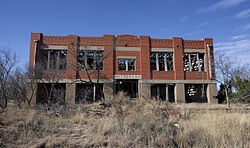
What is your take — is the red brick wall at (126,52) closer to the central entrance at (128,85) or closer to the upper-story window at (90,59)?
the upper-story window at (90,59)

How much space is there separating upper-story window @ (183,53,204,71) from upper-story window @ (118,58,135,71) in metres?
7.31

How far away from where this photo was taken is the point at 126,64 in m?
30.4

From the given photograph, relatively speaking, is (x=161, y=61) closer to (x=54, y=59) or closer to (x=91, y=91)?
A: (x=91, y=91)

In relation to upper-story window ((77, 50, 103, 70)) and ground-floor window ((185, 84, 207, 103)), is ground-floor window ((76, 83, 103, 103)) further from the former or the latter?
ground-floor window ((185, 84, 207, 103))

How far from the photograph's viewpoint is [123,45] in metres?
30.8

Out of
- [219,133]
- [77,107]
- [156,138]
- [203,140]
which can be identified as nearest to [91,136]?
[156,138]

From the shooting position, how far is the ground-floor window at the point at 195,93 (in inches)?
1248

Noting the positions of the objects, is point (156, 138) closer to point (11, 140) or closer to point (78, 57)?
point (11, 140)

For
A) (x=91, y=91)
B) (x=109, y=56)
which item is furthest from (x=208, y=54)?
(x=91, y=91)

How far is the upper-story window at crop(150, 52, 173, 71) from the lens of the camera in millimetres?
30969

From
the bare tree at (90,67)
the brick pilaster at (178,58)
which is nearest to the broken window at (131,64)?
the bare tree at (90,67)

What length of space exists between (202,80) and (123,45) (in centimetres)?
1150

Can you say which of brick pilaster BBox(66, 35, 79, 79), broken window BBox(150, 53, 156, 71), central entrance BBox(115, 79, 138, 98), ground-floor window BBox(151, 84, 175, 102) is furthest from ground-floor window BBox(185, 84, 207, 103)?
brick pilaster BBox(66, 35, 79, 79)

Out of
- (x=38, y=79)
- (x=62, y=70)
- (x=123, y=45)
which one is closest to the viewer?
(x=38, y=79)
